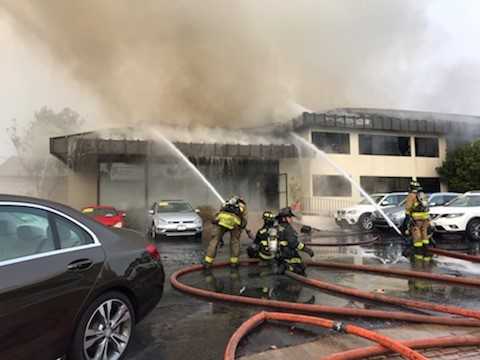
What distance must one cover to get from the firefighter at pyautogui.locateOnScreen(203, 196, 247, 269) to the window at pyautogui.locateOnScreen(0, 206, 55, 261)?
3.89 m

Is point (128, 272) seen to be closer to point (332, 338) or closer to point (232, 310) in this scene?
point (232, 310)

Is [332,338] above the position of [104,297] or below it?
below

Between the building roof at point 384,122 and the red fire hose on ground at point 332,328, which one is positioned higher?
the building roof at point 384,122

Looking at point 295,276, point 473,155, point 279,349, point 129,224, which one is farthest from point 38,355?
point 473,155

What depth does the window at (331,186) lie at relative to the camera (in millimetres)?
18625

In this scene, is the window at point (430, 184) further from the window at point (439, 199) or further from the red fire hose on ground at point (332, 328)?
the red fire hose on ground at point (332, 328)

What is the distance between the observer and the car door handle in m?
2.44

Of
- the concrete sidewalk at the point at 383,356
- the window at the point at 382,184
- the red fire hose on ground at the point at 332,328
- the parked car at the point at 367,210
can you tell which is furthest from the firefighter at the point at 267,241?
the window at the point at 382,184

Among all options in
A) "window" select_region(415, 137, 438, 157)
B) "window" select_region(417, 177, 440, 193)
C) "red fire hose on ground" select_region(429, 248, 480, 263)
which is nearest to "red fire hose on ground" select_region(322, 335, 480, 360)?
"red fire hose on ground" select_region(429, 248, 480, 263)

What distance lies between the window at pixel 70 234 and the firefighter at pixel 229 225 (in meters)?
3.62

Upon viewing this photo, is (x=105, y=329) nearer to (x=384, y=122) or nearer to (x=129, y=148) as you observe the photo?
(x=129, y=148)

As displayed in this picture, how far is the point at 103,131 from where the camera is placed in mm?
15469

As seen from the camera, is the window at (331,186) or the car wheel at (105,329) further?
the window at (331,186)

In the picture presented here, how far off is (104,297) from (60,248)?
0.50 m
